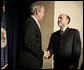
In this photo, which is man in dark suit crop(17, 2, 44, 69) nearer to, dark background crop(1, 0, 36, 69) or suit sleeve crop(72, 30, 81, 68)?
dark background crop(1, 0, 36, 69)

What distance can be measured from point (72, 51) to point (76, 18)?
1.70ft

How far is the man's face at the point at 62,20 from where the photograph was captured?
99.6 inches

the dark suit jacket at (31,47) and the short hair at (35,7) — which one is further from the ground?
the short hair at (35,7)

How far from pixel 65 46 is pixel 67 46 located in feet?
0.10

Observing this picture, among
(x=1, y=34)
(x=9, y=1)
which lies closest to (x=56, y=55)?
(x=1, y=34)

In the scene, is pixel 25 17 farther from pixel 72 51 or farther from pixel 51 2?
pixel 72 51

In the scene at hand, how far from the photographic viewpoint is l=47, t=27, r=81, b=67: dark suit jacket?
Answer: 2.50 m

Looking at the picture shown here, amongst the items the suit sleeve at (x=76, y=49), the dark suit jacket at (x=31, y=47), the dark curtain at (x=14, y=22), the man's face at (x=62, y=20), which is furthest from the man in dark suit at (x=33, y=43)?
the suit sleeve at (x=76, y=49)

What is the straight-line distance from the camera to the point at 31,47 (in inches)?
99.8

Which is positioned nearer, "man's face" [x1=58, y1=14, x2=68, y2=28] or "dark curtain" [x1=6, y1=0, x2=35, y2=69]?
"man's face" [x1=58, y1=14, x2=68, y2=28]

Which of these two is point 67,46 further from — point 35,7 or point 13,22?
point 13,22

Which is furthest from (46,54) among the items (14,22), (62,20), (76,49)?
(14,22)

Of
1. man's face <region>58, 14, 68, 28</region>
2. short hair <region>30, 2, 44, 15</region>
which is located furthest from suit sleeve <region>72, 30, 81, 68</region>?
short hair <region>30, 2, 44, 15</region>

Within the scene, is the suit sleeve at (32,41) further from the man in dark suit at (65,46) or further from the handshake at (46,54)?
the man in dark suit at (65,46)
